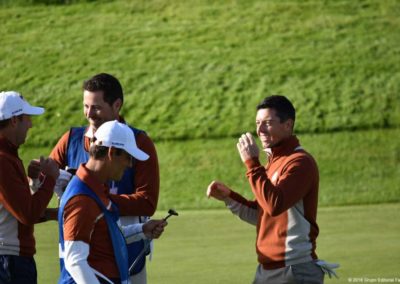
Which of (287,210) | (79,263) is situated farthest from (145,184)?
(79,263)

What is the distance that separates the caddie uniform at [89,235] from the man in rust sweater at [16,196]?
0.76m

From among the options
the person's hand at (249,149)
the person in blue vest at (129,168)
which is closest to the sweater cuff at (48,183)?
the person in blue vest at (129,168)

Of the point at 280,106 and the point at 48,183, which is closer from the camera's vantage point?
the point at 48,183

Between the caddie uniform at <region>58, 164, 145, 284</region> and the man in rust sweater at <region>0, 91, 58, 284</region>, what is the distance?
2.49 ft

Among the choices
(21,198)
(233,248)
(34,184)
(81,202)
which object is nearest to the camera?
(81,202)

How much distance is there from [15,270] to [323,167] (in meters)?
20.8

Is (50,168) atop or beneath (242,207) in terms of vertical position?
atop

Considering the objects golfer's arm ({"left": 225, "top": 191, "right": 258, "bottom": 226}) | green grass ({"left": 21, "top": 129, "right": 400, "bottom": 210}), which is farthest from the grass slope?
golfer's arm ({"left": 225, "top": 191, "right": 258, "bottom": 226})

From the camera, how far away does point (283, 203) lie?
710 centimetres

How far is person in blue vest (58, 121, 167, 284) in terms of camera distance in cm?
585

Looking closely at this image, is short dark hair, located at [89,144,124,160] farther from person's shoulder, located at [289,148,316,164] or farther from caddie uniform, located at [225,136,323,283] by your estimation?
person's shoulder, located at [289,148,316,164]

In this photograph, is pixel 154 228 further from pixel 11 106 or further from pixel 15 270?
pixel 11 106

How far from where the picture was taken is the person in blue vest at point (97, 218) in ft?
19.2

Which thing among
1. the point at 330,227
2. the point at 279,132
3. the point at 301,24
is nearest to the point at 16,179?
the point at 279,132
